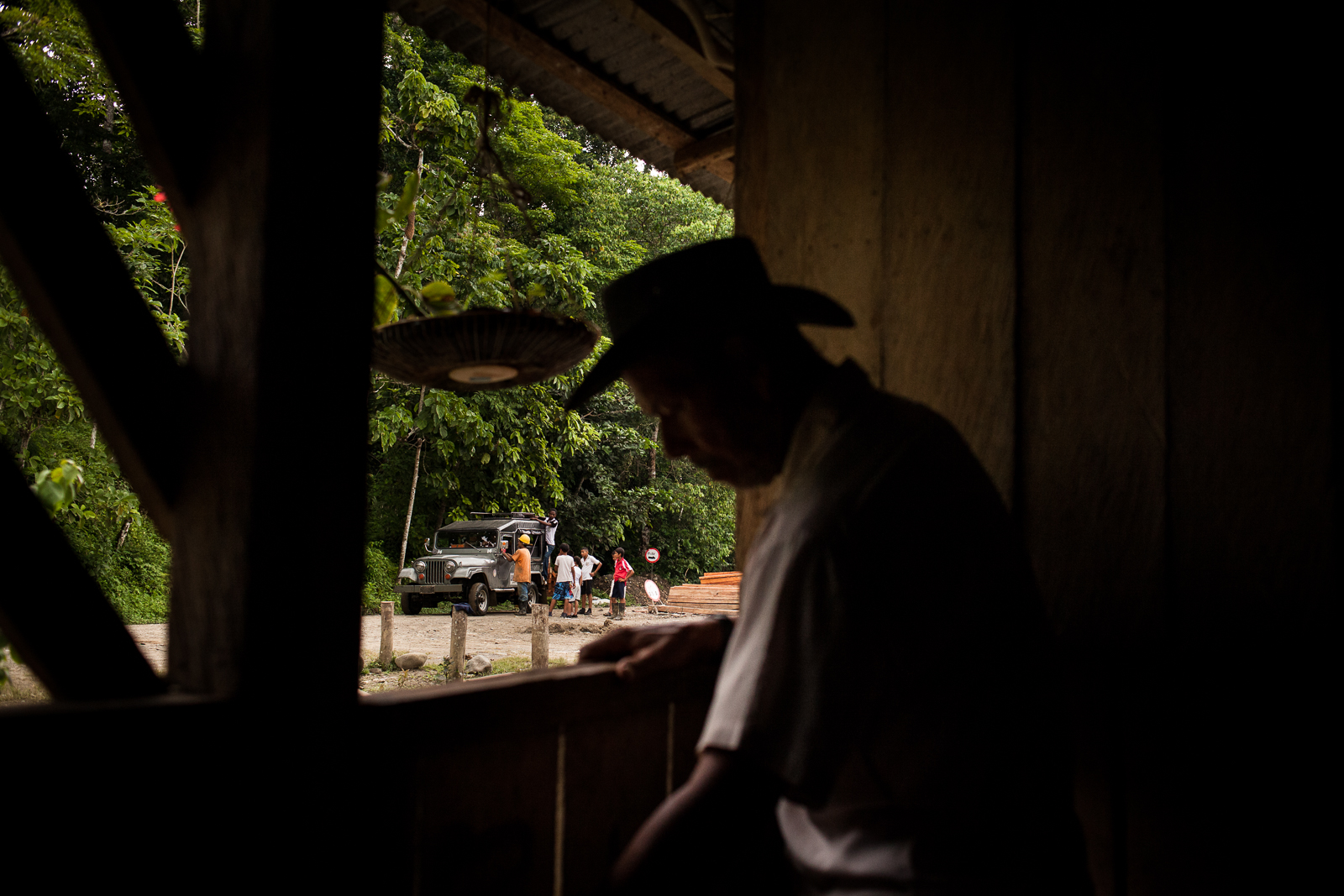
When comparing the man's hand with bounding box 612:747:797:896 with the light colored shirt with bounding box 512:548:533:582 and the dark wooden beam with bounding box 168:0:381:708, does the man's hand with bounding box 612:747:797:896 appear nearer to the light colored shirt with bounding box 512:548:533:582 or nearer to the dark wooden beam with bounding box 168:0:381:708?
the dark wooden beam with bounding box 168:0:381:708

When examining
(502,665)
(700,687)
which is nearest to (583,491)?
(502,665)

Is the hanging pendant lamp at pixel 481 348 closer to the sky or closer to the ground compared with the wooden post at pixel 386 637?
closer to the sky

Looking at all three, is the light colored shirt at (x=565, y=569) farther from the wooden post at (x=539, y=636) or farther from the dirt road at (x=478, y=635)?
the wooden post at (x=539, y=636)

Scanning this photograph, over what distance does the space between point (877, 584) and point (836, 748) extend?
0.18m

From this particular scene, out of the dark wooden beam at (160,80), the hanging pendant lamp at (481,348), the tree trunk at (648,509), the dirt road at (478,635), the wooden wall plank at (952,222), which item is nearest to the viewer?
the dark wooden beam at (160,80)

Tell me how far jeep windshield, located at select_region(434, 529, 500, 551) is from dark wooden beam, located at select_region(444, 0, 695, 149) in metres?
14.5

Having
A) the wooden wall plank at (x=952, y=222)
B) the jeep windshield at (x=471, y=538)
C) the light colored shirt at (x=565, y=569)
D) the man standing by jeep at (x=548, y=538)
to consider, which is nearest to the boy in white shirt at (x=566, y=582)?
the light colored shirt at (x=565, y=569)

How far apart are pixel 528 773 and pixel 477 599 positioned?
16038 mm

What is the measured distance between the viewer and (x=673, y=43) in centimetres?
283

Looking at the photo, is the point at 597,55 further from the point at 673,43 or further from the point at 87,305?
the point at 87,305

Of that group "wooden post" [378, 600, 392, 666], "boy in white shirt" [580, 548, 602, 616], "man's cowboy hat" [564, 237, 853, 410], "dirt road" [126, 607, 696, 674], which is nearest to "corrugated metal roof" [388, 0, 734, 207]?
"man's cowboy hat" [564, 237, 853, 410]

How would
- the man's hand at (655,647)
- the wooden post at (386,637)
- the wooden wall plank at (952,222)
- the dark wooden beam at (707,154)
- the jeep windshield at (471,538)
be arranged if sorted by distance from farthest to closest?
the jeep windshield at (471,538)
the wooden post at (386,637)
the dark wooden beam at (707,154)
the wooden wall plank at (952,222)
the man's hand at (655,647)

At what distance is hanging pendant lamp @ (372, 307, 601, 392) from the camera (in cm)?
205

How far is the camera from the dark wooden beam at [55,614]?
84 centimetres
